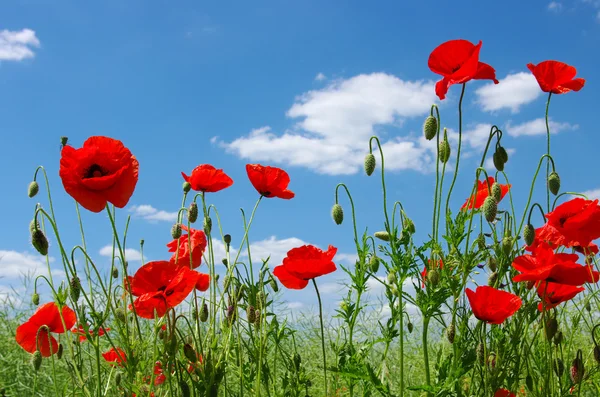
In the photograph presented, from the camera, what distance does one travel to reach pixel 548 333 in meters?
2.34

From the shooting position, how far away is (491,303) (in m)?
2.07

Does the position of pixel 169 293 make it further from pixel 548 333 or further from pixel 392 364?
pixel 392 364

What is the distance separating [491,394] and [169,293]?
1.14m

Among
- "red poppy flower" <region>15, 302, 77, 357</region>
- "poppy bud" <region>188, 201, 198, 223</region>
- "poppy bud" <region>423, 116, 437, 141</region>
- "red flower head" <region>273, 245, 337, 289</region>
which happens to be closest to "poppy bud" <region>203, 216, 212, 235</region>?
"poppy bud" <region>188, 201, 198, 223</region>

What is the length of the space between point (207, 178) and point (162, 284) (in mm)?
684

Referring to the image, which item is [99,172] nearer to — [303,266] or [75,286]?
[75,286]

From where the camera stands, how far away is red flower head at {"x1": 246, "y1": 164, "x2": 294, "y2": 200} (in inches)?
103

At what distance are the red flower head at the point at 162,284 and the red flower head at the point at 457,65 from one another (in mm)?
1063

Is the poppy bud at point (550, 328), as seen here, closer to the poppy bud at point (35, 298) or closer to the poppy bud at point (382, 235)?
the poppy bud at point (382, 235)

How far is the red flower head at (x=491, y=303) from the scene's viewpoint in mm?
2059

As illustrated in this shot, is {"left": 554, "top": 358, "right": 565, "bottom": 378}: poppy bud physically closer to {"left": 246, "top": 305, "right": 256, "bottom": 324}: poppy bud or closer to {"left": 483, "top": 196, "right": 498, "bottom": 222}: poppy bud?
{"left": 483, "top": 196, "right": 498, "bottom": 222}: poppy bud

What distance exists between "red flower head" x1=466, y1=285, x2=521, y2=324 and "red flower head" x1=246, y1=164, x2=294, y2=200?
3.00 feet

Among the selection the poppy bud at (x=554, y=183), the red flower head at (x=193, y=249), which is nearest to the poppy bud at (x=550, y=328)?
the poppy bud at (x=554, y=183)

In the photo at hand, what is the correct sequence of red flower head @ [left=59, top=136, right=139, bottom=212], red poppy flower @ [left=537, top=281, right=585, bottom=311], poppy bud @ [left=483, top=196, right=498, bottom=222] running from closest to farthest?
red flower head @ [left=59, top=136, right=139, bottom=212], poppy bud @ [left=483, top=196, right=498, bottom=222], red poppy flower @ [left=537, top=281, right=585, bottom=311]
